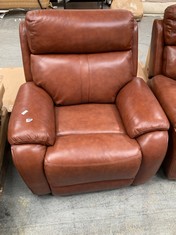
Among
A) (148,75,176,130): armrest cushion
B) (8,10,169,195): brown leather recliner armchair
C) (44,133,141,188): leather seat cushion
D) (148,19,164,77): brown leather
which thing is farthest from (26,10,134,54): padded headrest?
(44,133,141,188): leather seat cushion

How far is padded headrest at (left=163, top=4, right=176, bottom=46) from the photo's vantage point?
Answer: 1.61 metres

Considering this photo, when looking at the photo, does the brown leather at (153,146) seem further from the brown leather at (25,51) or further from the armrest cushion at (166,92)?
the brown leather at (25,51)

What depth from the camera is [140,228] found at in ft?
4.51

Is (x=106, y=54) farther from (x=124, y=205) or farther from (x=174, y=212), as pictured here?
(x=174, y=212)

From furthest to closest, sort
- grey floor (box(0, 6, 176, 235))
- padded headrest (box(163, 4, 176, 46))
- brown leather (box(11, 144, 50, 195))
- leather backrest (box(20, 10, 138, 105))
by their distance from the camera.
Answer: padded headrest (box(163, 4, 176, 46))
leather backrest (box(20, 10, 138, 105))
grey floor (box(0, 6, 176, 235))
brown leather (box(11, 144, 50, 195))

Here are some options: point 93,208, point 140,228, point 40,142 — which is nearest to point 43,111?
point 40,142

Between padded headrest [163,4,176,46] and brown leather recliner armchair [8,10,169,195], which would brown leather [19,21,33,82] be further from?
padded headrest [163,4,176,46]

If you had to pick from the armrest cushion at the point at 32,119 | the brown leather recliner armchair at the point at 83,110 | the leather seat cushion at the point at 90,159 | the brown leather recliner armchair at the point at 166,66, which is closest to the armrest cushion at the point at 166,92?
the brown leather recliner armchair at the point at 166,66

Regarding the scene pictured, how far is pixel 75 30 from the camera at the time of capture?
1488mm

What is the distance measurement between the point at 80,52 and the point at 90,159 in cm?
79

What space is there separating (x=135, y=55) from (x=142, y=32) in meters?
2.15

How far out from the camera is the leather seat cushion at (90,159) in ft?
4.00

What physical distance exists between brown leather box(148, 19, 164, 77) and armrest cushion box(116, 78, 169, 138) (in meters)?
0.25

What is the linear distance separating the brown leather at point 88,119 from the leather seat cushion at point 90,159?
0.10 m
